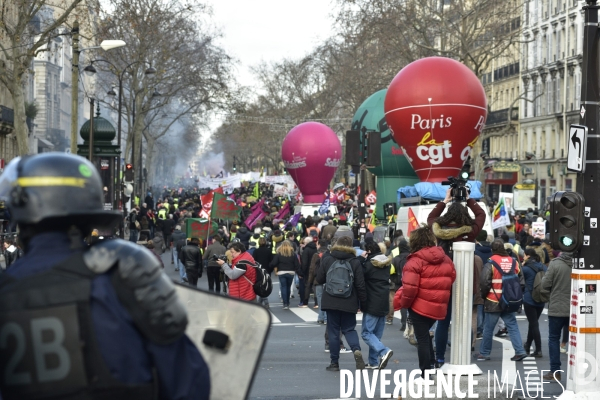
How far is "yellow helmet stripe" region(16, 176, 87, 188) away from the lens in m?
3.22

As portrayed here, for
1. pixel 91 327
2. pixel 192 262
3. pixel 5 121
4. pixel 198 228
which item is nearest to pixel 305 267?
pixel 192 262

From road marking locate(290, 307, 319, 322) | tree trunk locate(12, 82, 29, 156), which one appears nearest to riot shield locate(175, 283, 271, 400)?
road marking locate(290, 307, 319, 322)

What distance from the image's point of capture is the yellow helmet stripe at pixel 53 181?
322 cm

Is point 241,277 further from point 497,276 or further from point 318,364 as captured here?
point 497,276

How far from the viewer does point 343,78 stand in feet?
218

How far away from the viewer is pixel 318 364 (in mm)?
12883

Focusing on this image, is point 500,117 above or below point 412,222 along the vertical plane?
above

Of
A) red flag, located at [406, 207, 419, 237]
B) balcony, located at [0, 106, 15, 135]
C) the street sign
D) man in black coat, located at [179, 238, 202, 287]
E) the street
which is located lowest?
the street

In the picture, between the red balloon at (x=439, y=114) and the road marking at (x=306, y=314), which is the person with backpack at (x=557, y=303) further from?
the red balloon at (x=439, y=114)

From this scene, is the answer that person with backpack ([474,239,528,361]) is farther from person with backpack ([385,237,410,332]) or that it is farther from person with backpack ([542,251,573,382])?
person with backpack ([385,237,410,332])

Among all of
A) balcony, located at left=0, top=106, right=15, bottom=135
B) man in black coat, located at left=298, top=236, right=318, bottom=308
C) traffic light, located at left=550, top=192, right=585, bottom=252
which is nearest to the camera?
traffic light, located at left=550, top=192, right=585, bottom=252

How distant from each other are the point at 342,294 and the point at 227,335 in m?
8.77

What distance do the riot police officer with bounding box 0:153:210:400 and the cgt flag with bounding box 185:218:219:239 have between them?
2086 centimetres

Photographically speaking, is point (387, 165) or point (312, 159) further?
point (312, 159)
